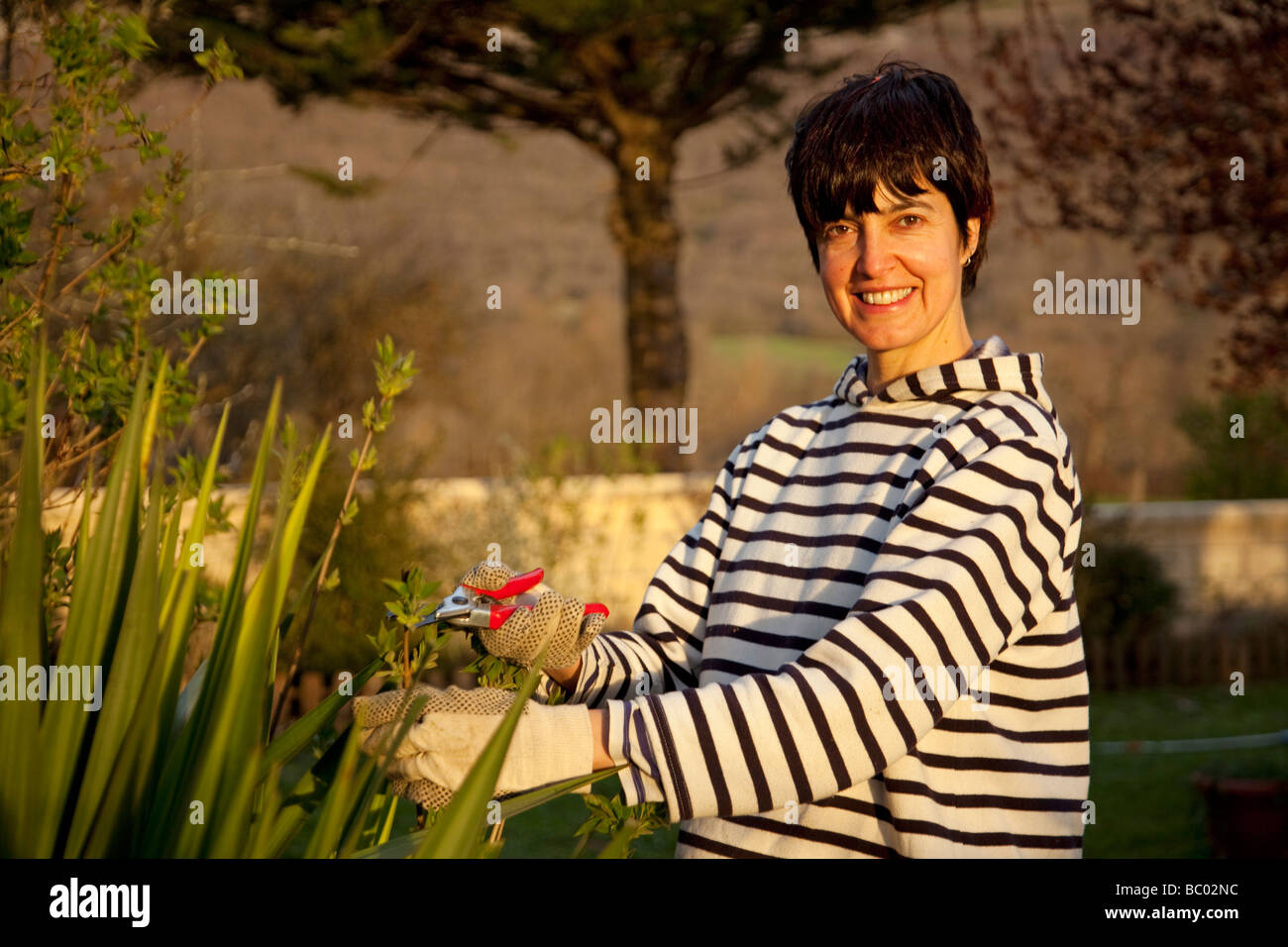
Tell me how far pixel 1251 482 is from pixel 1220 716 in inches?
188

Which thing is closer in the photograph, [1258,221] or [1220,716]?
[1258,221]

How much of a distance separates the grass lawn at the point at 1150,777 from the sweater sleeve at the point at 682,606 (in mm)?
2009

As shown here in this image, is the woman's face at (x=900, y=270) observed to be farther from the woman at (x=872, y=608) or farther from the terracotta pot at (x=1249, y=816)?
the terracotta pot at (x=1249, y=816)

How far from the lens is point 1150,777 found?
6777 millimetres

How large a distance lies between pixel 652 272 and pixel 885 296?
10.6 m

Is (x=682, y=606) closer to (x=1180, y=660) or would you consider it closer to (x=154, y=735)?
(x=154, y=735)

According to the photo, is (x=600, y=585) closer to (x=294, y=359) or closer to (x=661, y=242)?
(x=661, y=242)

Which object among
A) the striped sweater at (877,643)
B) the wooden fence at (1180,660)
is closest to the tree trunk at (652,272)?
the wooden fence at (1180,660)

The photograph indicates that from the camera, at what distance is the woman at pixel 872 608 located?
1.50 m

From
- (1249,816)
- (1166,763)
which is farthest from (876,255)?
(1166,763)

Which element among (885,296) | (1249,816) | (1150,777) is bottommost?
(1150,777)
